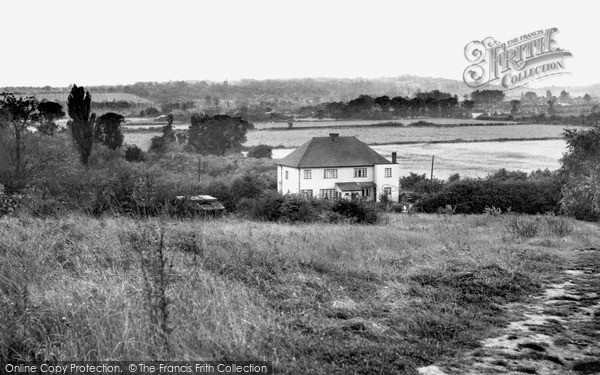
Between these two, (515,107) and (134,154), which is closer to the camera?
(134,154)

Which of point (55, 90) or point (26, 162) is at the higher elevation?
point (55, 90)

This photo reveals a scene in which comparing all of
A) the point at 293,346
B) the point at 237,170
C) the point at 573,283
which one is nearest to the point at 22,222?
the point at 293,346

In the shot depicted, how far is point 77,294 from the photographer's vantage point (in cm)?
476

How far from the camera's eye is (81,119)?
50938 mm

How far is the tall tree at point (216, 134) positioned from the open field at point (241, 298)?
2536 inches

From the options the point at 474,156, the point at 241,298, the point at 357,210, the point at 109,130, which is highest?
the point at 109,130

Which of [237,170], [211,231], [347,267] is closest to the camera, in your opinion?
[347,267]

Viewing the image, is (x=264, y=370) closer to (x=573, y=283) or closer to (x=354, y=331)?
(x=354, y=331)

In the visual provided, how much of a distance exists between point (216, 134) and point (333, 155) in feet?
69.8

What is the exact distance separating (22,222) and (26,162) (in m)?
33.1

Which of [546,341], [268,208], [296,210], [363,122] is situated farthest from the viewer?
[363,122]

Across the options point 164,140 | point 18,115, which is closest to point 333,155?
point 164,140

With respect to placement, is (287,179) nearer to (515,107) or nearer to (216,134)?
(216,134)

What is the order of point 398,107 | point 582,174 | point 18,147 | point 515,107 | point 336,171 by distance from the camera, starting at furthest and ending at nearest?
1. point 515,107
2. point 398,107
3. point 336,171
4. point 18,147
5. point 582,174
